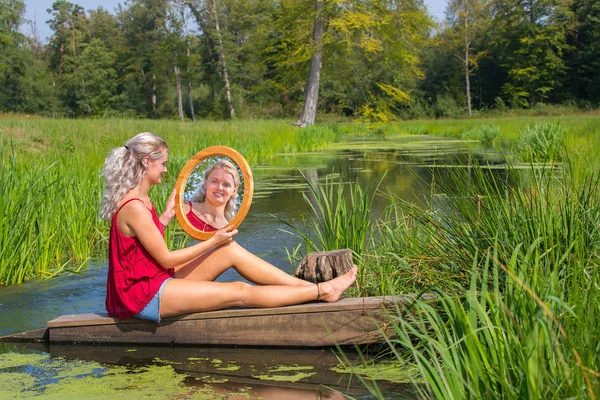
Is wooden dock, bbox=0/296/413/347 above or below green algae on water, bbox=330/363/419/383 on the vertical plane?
above

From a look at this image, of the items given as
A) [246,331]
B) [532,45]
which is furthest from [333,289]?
[532,45]

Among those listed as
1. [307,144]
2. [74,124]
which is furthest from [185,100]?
[74,124]

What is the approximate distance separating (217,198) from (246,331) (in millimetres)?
724

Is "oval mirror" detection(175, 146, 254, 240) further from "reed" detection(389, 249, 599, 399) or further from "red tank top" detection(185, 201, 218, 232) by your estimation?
"reed" detection(389, 249, 599, 399)

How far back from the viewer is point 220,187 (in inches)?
149

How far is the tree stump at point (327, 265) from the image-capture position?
12.2 feet

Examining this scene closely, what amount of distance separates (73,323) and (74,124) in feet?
31.9

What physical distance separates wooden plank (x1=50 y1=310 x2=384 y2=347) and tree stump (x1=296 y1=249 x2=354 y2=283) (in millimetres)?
314

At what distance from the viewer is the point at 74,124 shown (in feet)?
41.9

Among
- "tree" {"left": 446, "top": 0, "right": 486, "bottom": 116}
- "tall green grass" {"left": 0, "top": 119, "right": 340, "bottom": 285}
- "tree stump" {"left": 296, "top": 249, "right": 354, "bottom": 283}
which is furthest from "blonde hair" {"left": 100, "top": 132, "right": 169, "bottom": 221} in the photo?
"tree" {"left": 446, "top": 0, "right": 486, "bottom": 116}

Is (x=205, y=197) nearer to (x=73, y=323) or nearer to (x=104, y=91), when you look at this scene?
(x=73, y=323)

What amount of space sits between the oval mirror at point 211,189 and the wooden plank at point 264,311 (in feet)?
1.42

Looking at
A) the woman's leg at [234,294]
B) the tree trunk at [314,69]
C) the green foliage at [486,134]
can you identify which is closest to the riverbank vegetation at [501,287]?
the woman's leg at [234,294]

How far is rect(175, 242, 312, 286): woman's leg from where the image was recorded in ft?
12.0
